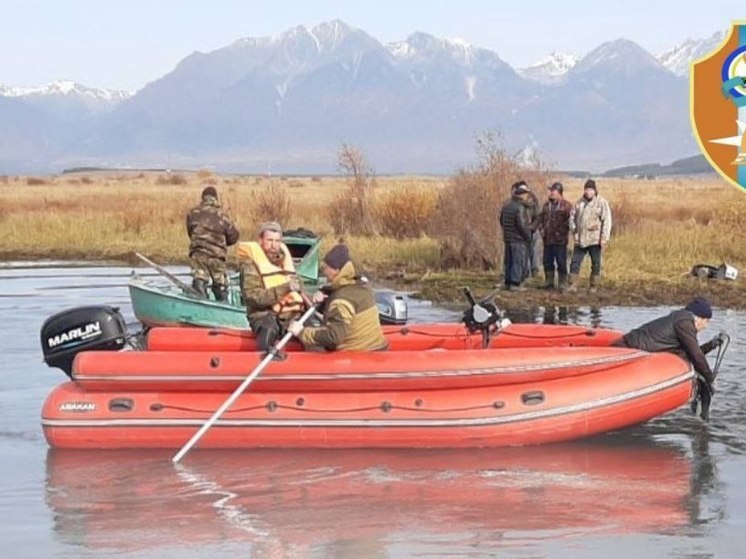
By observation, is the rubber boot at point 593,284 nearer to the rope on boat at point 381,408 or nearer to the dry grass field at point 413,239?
the dry grass field at point 413,239

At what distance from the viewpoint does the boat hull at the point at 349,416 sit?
33.5 feet

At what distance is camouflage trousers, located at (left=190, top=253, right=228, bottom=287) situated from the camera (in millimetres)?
15336

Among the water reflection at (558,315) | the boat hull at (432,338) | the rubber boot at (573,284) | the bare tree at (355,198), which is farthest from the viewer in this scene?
the bare tree at (355,198)

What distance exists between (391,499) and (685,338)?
10.2 feet

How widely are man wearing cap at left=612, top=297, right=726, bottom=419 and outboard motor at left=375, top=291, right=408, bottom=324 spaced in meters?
3.34

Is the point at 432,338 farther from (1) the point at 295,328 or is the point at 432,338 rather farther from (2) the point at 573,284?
(2) the point at 573,284

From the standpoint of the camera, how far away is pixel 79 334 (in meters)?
11.0

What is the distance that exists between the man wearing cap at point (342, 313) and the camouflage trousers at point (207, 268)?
4.97 metres

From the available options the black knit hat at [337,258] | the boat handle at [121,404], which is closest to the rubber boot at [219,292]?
the boat handle at [121,404]

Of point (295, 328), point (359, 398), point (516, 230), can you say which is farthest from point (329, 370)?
point (516, 230)

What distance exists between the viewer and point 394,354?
34.1 ft

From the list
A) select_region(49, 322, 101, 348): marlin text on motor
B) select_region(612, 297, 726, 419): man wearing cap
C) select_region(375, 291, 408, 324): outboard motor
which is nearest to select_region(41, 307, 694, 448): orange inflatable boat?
select_region(612, 297, 726, 419): man wearing cap

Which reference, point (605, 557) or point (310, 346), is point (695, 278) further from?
point (605, 557)

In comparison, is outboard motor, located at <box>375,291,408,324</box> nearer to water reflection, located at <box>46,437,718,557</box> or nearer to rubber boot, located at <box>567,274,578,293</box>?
water reflection, located at <box>46,437,718,557</box>
